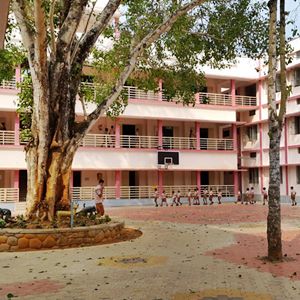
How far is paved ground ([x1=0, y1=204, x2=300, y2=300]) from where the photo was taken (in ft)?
20.1

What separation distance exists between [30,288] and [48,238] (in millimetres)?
3870

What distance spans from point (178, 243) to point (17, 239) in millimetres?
3542

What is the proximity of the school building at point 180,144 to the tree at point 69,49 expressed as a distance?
11557mm

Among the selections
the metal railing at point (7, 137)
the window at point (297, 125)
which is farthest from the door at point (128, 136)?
the window at point (297, 125)

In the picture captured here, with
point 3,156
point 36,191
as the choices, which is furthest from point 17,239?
point 3,156

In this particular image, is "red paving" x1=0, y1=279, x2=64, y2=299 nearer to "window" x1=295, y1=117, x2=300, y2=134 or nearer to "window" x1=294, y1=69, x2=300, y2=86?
"window" x1=295, y1=117, x2=300, y2=134

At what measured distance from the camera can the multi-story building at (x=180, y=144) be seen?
1043 inches

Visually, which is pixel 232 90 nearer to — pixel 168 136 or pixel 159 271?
pixel 168 136

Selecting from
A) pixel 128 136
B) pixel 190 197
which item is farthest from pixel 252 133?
pixel 128 136

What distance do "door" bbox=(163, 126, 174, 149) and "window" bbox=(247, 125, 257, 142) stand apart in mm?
5759

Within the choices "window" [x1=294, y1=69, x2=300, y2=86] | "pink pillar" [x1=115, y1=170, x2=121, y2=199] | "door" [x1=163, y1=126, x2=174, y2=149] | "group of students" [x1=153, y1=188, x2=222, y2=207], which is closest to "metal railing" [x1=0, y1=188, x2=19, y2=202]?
"pink pillar" [x1=115, y1=170, x2=121, y2=199]

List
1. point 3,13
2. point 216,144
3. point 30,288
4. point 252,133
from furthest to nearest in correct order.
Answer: point 252,133 → point 216,144 → point 30,288 → point 3,13

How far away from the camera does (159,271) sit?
751 cm

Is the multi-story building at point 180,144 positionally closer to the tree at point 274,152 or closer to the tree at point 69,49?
the tree at point 69,49
